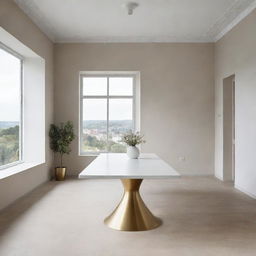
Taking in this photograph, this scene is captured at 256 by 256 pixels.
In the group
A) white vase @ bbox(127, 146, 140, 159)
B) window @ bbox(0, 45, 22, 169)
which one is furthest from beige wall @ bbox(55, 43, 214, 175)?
white vase @ bbox(127, 146, 140, 159)

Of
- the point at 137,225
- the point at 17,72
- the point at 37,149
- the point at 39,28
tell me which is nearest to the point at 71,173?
the point at 37,149

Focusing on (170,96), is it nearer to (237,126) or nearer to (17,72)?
(237,126)

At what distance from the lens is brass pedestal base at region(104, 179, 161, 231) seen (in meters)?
3.22

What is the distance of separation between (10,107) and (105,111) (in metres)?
2.59

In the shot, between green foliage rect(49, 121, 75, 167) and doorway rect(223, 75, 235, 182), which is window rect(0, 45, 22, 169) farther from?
doorway rect(223, 75, 235, 182)

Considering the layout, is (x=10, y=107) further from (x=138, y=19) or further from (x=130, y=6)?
(x=138, y=19)

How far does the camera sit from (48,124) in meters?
6.29

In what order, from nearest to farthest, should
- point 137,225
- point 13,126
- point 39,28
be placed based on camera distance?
point 137,225 → point 13,126 → point 39,28

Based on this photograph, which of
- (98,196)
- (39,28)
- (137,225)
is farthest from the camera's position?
(39,28)

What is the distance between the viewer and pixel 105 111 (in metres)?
7.15

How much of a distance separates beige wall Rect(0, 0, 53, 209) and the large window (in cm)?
94

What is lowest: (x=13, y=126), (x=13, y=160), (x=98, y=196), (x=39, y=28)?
(x=98, y=196)

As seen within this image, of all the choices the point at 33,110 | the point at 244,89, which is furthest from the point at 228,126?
the point at 33,110

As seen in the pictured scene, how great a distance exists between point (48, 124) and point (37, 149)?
2.19 feet
